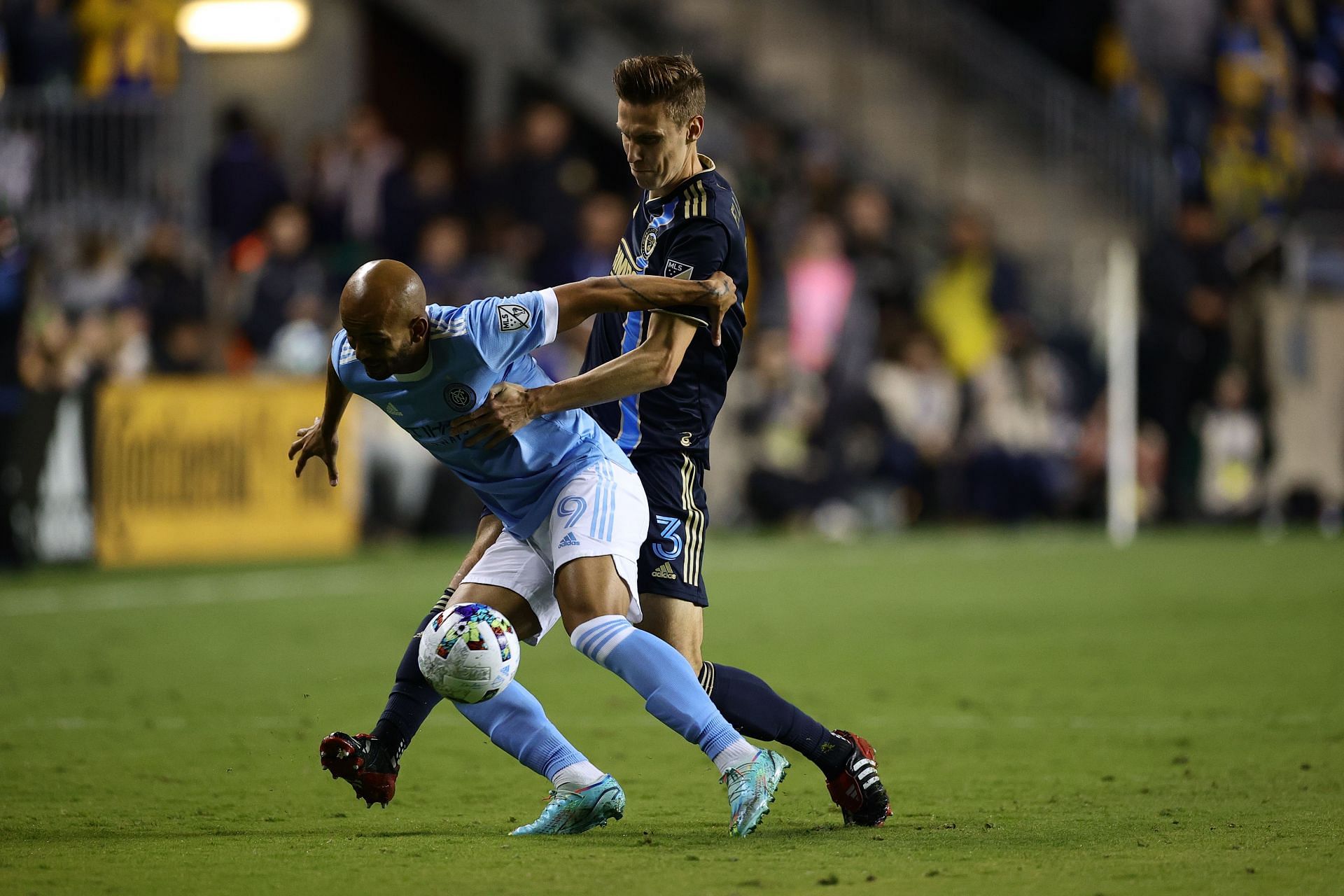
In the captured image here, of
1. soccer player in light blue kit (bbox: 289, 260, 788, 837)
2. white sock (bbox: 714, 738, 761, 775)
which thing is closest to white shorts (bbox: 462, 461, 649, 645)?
soccer player in light blue kit (bbox: 289, 260, 788, 837)

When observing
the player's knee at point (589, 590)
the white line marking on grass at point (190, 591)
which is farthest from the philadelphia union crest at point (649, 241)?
the white line marking on grass at point (190, 591)

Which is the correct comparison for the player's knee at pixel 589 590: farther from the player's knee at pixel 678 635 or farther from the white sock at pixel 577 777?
the white sock at pixel 577 777

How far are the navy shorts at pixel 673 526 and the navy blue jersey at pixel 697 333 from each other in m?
0.05

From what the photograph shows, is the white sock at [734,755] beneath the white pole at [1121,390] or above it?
beneath

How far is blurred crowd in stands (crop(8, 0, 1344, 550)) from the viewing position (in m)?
Result: 16.7

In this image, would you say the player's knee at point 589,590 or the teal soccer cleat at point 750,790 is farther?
the player's knee at point 589,590

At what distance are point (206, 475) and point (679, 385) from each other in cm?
987

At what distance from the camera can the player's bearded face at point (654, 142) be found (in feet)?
18.3

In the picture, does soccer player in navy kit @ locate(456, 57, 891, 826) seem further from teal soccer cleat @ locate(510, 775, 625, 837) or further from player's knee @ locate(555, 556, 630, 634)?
teal soccer cleat @ locate(510, 775, 625, 837)

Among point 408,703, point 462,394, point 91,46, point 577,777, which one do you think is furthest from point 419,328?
point 91,46

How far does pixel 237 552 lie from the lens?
15383 millimetres

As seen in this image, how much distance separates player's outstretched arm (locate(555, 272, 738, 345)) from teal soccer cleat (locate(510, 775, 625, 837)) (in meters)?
1.29

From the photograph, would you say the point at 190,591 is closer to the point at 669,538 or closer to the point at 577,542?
the point at 669,538

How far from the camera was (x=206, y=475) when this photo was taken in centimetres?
1504
